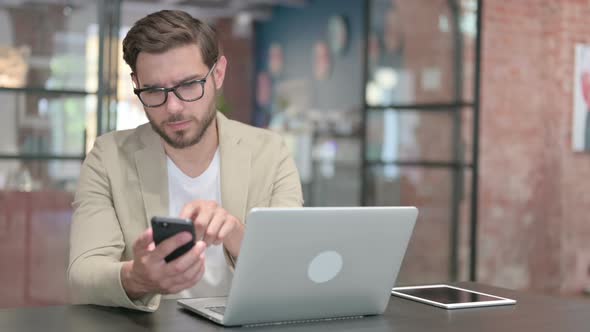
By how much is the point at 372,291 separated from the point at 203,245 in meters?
0.41

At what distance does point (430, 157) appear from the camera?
5441mm

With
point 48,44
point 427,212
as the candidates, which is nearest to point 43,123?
point 48,44

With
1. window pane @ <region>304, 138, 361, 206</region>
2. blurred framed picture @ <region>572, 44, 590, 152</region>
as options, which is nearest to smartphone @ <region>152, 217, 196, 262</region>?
blurred framed picture @ <region>572, 44, 590, 152</region>

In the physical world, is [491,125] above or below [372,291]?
above

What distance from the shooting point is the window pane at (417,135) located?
5.33 m

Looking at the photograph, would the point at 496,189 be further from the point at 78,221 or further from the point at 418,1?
the point at 78,221

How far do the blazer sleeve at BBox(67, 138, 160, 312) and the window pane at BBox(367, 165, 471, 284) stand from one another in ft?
11.5

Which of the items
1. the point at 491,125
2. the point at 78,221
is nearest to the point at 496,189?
the point at 491,125

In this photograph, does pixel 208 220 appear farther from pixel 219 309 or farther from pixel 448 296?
pixel 448 296

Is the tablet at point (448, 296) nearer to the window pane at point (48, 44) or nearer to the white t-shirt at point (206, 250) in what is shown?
the white t-shirt at point (206, 250)

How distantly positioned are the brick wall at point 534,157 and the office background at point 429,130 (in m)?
0.01

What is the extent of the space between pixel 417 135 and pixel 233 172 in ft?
11.0

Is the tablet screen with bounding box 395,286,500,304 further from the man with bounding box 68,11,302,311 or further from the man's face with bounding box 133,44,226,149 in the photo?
the man's face with bounding box 133,44,226,149

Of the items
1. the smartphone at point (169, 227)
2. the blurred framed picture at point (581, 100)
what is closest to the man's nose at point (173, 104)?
the smartphone at point (169, 227)
